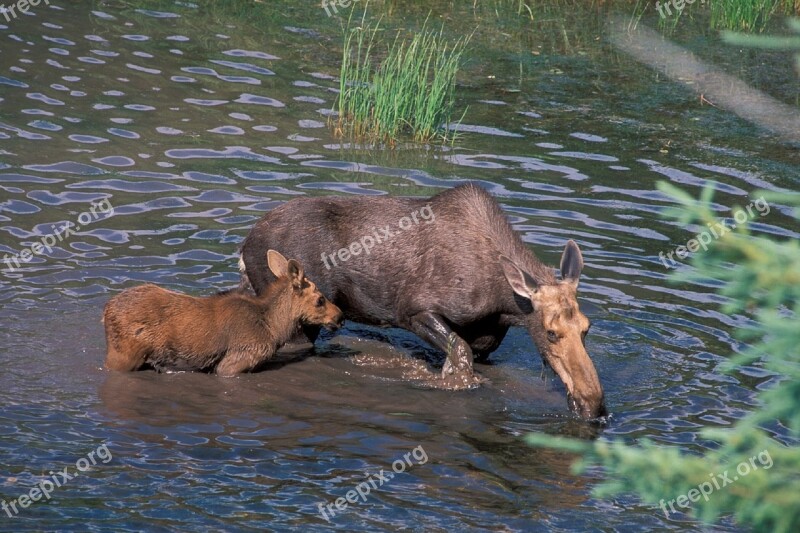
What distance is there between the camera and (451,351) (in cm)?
930

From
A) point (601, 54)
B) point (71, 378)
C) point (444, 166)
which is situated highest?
point (601, 54)

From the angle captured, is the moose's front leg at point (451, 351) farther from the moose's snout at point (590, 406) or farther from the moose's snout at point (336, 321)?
the moose's snout at point (590, 406)

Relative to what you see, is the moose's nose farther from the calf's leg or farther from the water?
the calf's leg

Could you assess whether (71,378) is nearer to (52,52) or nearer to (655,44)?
(52,52)

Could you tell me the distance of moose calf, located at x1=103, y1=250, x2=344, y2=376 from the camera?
28.5ft

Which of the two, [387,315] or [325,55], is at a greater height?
[325,55]

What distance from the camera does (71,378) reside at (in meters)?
8.63

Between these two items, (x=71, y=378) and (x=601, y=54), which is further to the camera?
(x=601, y=54)

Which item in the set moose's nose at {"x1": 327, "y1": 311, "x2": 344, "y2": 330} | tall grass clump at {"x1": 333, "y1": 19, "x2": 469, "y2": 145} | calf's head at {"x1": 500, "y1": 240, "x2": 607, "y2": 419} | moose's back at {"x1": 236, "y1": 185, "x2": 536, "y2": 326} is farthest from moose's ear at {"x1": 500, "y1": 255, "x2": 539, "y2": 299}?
tall grass clump at {"x1": 333, "y1": 19, "x2": 469, "y2": 145}

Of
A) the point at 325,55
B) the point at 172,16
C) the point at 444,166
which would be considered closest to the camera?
the point at 444,166

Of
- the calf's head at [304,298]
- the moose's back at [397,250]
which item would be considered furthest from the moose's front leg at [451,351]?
the calf's head at [304,298]

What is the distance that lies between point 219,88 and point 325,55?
7.42 ft

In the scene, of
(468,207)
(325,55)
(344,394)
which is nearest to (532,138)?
(325,55)

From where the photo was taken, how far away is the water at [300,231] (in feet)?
23.5
